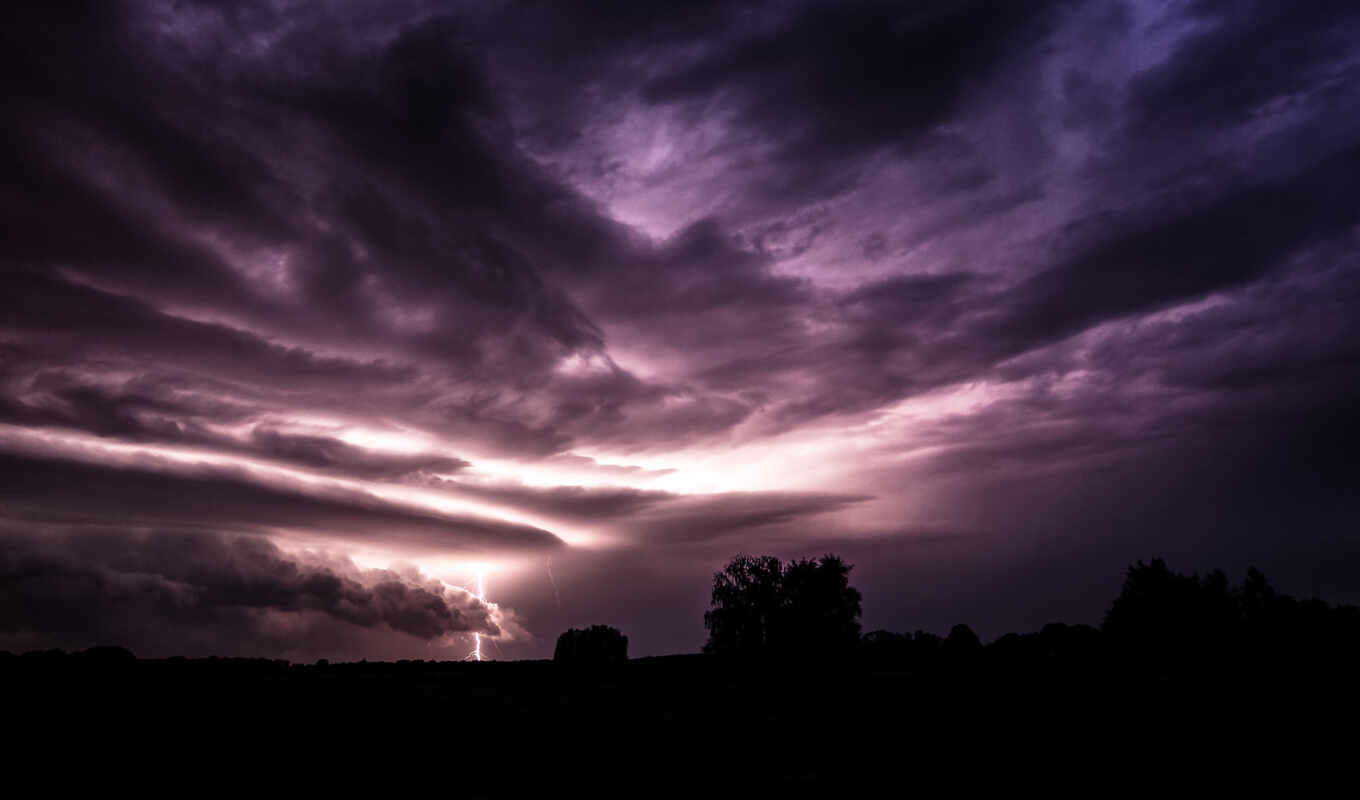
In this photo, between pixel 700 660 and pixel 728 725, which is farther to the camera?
pixel 700 660

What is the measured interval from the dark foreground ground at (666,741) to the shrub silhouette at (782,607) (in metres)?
60.6

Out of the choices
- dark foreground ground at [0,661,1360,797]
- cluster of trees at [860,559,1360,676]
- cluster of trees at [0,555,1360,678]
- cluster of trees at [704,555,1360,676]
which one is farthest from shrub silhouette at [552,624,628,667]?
dark foreground ground at [0,661,1360,797]

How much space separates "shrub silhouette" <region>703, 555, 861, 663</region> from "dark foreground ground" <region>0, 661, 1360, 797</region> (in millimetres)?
60599

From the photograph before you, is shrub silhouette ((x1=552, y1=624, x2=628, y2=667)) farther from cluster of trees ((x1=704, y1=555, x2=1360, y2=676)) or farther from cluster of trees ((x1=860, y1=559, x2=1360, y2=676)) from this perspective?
cluster of trees ((x1=860, y1=559, x2=1360, y2=676))

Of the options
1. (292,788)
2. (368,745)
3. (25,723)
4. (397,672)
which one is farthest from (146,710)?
(397,672)

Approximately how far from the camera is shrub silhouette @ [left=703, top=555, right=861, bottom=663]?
82.2m

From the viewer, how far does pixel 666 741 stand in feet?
54.3

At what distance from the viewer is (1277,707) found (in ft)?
62.7

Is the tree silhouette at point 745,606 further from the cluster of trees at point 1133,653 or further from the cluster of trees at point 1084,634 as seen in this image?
the cluster of trees at point 1133,653

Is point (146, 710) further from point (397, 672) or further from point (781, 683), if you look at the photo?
point (781, 683)

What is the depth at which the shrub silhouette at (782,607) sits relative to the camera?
82.2 m

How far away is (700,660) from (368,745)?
2021 centimetres

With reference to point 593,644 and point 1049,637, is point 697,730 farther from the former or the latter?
point 593,644

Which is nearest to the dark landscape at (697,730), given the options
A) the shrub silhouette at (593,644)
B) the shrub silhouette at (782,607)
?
the shrub silhouette at (593,644)
